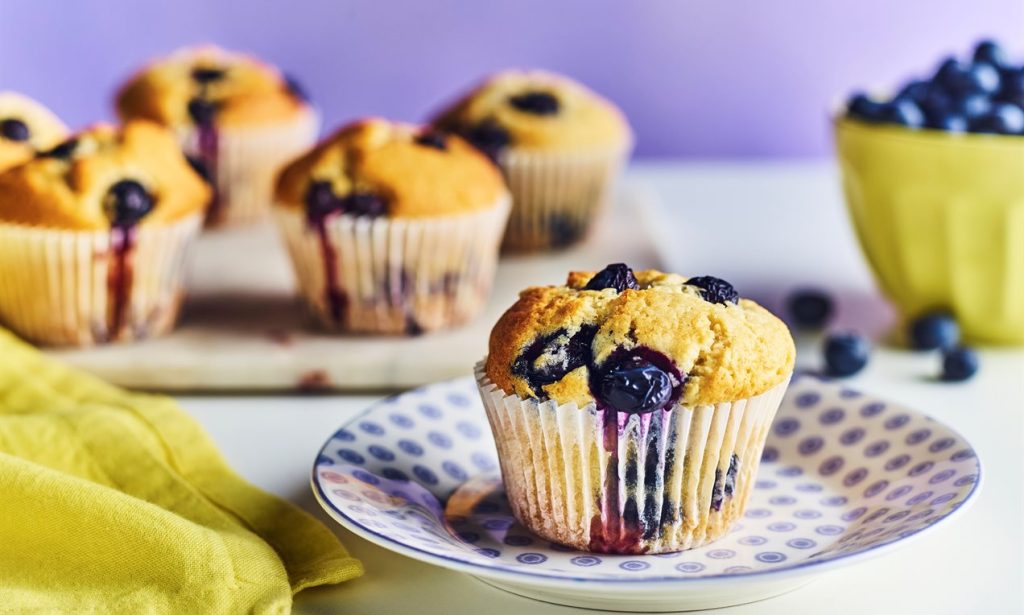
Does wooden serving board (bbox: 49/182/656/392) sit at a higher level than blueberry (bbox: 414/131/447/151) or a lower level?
lower

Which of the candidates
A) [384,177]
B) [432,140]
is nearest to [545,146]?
[432,140]

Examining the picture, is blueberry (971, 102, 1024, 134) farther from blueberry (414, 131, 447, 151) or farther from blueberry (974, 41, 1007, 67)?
blueberry (414, 131, 447, 151)

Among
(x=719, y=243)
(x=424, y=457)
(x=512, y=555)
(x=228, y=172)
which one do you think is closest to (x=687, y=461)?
(x=512, y=555)

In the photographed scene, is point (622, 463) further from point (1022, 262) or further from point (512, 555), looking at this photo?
point (1022, 262)

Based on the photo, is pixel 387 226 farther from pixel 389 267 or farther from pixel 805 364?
pixel 805 364

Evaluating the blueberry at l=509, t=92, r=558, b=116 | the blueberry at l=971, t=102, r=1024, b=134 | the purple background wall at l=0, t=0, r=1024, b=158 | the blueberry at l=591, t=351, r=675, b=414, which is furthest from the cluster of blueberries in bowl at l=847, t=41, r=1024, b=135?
the purple background wall at l=0, t=0, r=1024, b=158

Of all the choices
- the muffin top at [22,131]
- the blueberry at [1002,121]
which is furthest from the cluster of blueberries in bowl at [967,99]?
the muffin top at [22,131]
